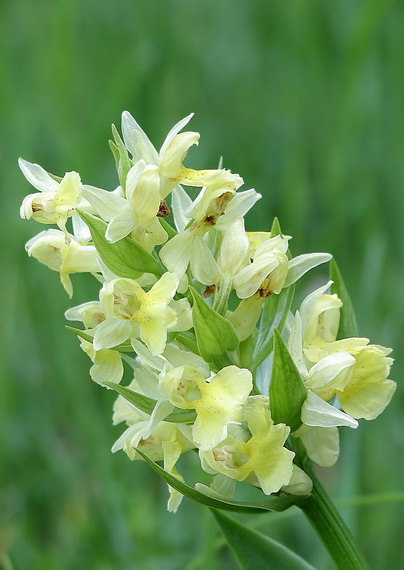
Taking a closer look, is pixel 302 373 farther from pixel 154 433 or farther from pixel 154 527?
pixel 154 527

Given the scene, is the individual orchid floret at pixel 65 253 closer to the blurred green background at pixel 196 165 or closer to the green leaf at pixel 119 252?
the green leaf at pixel 119 252

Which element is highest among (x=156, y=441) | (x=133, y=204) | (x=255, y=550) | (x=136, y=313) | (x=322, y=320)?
(x=133, y=204)

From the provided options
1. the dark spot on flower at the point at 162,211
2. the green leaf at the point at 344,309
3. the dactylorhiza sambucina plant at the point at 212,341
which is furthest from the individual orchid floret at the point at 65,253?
the green leaf at the point at 344,309

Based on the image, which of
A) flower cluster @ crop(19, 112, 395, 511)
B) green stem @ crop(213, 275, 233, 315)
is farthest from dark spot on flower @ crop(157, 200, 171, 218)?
green stem @ crop(213, 275, 233, 315)

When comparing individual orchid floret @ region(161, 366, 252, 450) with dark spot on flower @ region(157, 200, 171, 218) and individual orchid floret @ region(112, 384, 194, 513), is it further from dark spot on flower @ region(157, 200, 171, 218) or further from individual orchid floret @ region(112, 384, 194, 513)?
dark spot on flower @ region(157, 200, 171, 218)

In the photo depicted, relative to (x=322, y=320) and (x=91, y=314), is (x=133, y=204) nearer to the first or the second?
(x=91, y=314)

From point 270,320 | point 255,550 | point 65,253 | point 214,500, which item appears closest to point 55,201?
point 65,253

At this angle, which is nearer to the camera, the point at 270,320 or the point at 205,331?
the point at 205,331
